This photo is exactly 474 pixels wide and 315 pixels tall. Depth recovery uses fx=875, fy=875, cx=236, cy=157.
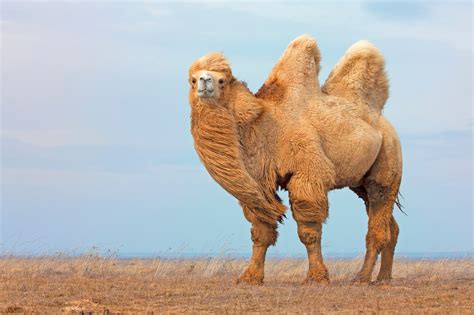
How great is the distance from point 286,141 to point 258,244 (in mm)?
1601

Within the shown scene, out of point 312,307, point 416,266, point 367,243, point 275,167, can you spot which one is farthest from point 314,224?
point 416,266

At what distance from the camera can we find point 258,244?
13.1m

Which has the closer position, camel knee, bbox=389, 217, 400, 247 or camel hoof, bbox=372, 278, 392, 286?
camel hoof, bbox=372, 278, 392, 286

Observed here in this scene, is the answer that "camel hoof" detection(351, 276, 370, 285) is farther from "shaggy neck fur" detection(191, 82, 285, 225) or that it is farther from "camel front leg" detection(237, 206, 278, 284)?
Result: "shaggy neck fur" detection(191, 82, 285, 225)

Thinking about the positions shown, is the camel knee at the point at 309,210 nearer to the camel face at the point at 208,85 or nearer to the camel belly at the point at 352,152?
the camel belly at the point at 352,152

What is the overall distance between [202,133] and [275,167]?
1.27 meters

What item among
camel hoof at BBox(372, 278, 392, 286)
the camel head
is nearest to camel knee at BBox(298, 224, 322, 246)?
camel hoof at BBox(372, 278, 392, 286)

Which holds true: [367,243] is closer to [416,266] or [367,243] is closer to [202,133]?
[202,133]

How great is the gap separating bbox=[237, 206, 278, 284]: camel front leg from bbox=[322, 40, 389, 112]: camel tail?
2721 mm

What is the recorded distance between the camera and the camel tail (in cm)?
1445

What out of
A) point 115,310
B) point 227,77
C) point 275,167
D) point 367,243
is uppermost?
point 227,77

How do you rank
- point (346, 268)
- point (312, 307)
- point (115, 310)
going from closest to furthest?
point (115, 310), point (312, 307), point (346, 268)

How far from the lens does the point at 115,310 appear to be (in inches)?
372

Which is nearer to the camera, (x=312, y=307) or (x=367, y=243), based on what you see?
(x=312, y=307)
